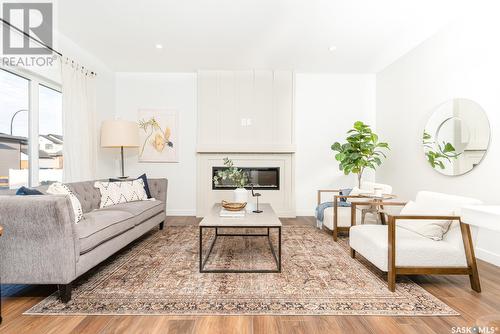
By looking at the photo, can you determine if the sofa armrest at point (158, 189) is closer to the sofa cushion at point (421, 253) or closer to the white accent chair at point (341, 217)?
the white accent chair at point (341, 217)

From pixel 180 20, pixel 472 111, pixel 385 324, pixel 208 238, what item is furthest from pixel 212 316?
pixel 472 111

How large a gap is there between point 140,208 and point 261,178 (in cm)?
244

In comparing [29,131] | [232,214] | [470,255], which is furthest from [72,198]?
[470,255]

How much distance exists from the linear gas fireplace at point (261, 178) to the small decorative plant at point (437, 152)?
7.90 ft

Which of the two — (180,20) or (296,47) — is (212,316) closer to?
(180,20)

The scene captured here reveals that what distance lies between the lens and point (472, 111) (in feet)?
9.65

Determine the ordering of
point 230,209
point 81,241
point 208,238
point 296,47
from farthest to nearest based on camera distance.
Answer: point 296,47 → point 208,238 → point 230,209 → point 81,241

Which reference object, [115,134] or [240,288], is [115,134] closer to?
[115,134]

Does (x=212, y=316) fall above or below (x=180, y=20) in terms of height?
below

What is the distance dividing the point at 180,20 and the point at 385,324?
12.0ft

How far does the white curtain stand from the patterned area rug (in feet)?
5.25

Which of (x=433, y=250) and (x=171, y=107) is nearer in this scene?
(x=433, y=250)

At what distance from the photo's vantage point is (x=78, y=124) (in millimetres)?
3795

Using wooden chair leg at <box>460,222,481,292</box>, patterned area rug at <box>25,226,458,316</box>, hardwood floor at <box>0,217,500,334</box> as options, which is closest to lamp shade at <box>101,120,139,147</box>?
patterned area rug at <box>25,226,458,316</box>
